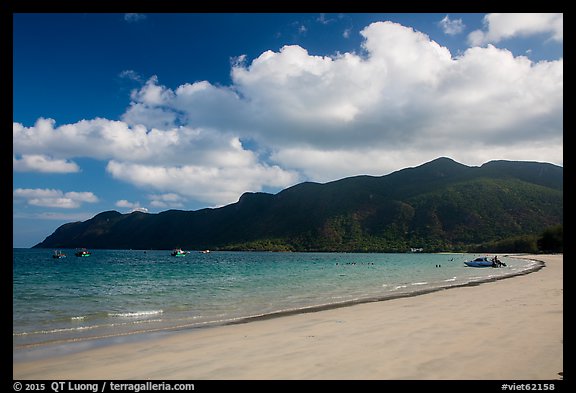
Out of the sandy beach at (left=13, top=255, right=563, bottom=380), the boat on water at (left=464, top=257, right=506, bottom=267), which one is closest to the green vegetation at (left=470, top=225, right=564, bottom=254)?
the boat on water at (left=464, top=257, right=506, bottom=267)

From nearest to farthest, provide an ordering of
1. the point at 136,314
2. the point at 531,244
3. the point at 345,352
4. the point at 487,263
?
the point at 345,352, the point at 136,314, the point at 487,263, the point at 531,244

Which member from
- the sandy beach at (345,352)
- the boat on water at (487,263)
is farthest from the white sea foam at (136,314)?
the boat on water at (487,263)

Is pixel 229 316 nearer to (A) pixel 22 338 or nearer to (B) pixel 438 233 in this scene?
(A) pixel 22 338

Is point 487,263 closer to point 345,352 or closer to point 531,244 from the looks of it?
point 345,352

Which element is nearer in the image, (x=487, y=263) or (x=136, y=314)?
(x=136, y=314)

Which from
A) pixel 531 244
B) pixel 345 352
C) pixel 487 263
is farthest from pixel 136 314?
pixel 531 244

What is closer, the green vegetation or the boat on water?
the boat on water

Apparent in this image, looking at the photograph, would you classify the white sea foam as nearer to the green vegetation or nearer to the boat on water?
the boat on water

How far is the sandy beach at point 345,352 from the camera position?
7.30 meters

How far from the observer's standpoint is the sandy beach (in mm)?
7301

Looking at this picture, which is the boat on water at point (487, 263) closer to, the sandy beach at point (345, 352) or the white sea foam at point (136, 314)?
the sandy beach at point (345, 352)

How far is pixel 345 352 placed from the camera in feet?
29.2

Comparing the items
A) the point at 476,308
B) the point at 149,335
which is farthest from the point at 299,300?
the point at 149,335
